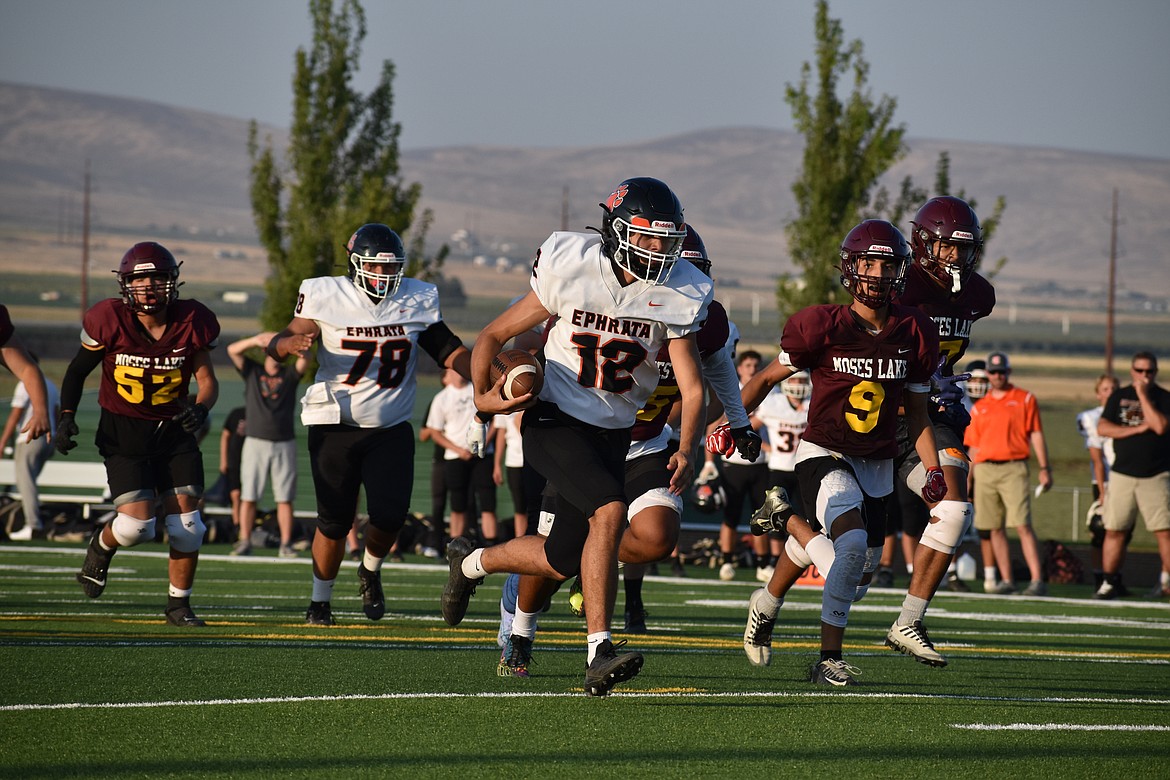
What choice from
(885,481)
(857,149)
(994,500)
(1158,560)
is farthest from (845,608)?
(857,149)

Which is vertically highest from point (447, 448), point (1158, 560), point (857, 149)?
point (857, 149)

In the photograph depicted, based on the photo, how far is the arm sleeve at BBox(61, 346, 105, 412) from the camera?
7.50 metres

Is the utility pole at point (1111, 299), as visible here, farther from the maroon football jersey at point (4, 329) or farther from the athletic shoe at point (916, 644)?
the maroon football jersey at point (4, 329)

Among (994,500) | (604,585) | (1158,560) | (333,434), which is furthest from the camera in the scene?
(1158,560)

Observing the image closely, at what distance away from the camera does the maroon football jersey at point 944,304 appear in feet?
23.2

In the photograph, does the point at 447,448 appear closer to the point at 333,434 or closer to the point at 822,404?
the point at 333,434

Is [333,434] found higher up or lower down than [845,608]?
higher up

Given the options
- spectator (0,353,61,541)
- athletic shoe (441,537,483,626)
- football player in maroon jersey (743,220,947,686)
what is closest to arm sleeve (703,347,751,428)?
football player in maroon jersey (743,220,947,686)

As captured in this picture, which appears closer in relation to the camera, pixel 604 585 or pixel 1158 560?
pixel 604 585

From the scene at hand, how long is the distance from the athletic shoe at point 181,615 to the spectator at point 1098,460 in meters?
8.01

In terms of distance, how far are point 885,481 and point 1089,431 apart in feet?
25.8

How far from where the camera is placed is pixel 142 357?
7449 mm

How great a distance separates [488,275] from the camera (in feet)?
466

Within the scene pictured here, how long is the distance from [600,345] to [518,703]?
4.30ft
